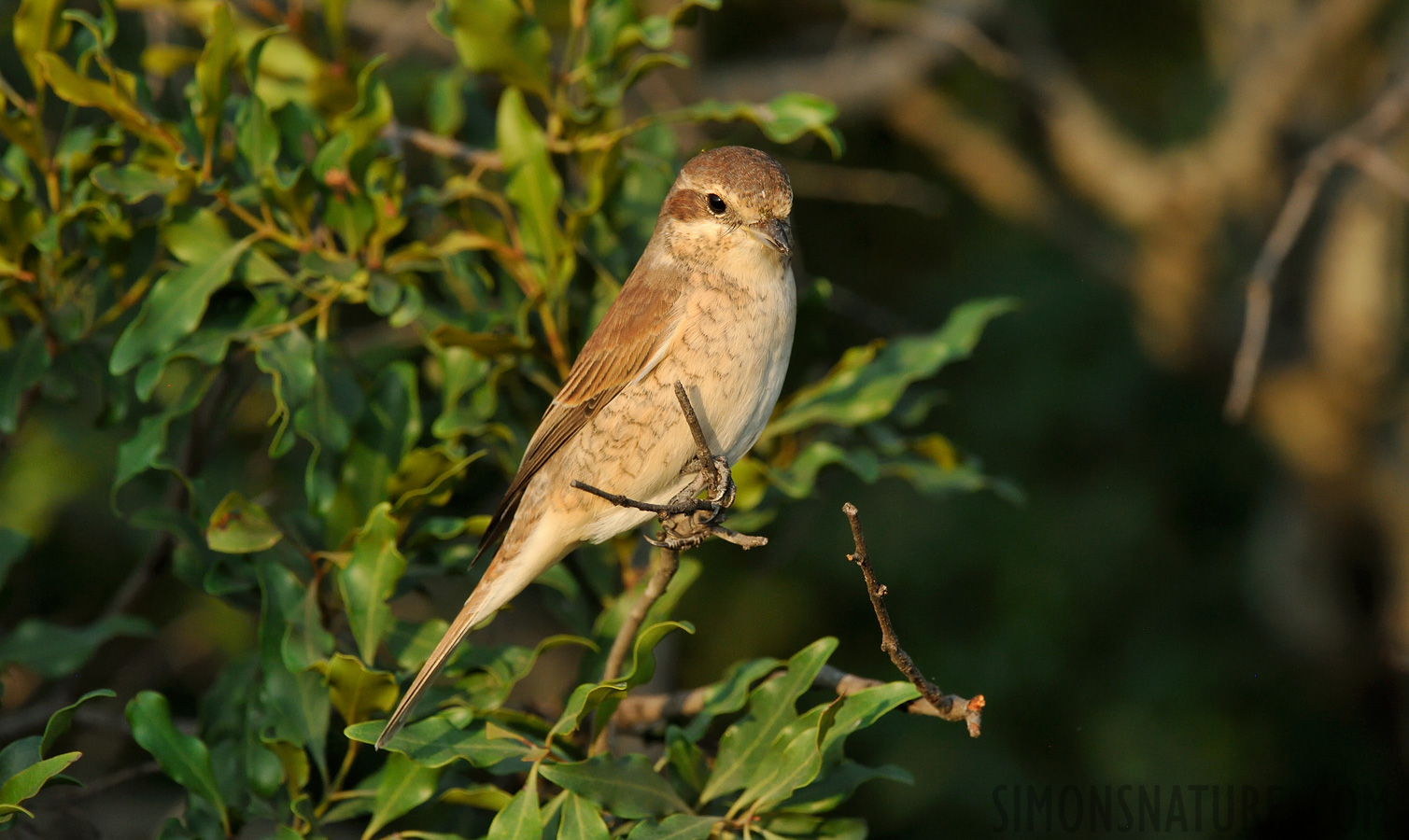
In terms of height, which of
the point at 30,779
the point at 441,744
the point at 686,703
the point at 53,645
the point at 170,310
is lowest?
the point at 53,645

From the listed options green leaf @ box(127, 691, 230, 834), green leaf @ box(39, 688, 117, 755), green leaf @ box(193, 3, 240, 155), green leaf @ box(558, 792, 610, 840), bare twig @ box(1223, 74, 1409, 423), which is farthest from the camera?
bare twig @ box(1223, 74, 1409, 423)

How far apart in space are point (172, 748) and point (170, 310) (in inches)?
40.5

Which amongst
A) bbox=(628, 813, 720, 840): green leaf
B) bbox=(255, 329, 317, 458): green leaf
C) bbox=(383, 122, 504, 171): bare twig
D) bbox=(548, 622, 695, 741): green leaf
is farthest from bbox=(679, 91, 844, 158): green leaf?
bbox=(628, 813, 720, 840): green leaf

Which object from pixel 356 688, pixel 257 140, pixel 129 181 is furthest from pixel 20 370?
pixel 356 688

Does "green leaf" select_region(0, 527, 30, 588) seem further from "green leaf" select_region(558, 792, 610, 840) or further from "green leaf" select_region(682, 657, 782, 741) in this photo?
"green leaf" select_region(682, 657, 782, 741)

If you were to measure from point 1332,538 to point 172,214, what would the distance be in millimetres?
6090

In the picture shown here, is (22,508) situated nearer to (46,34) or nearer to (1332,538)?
(46,34)

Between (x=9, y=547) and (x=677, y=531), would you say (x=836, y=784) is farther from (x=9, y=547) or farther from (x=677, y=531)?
(x=9, y=547)

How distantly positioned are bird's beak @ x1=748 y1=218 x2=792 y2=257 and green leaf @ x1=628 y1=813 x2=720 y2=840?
1372 mm

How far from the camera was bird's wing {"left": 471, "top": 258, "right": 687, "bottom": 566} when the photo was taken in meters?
3.06

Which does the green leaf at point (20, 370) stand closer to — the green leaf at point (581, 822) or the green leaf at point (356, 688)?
the green leaf at point (356, 688)

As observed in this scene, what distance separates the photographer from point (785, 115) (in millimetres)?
3246

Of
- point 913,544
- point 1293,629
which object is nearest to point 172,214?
point 913,544

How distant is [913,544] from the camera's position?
6941 mm
